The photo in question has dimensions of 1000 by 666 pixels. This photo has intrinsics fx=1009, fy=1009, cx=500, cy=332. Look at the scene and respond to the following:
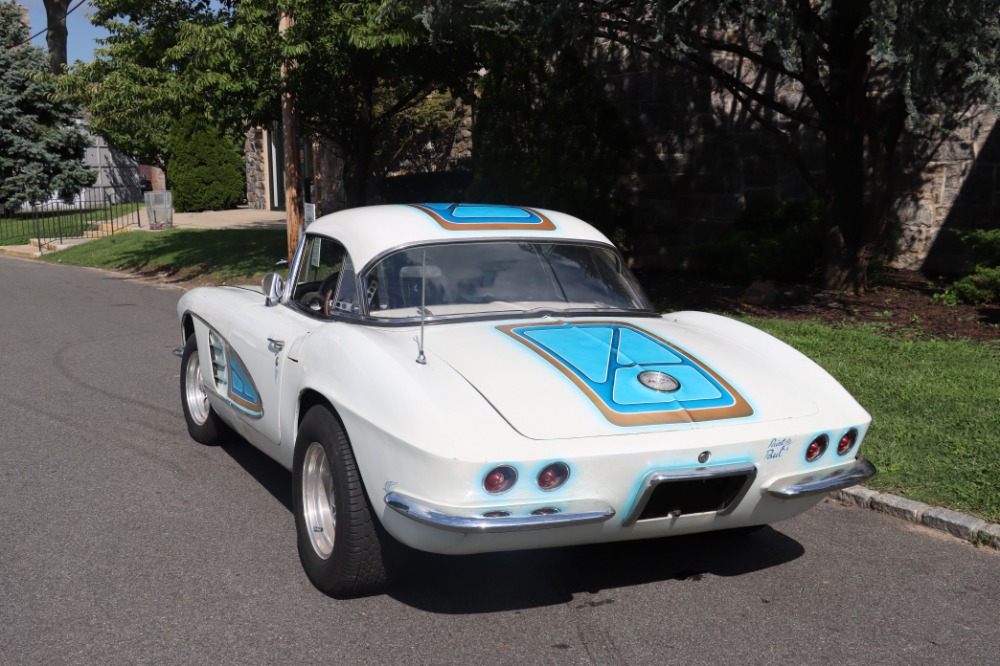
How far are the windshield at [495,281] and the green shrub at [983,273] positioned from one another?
6.47 metres

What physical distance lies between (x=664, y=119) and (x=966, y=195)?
14.6 ft

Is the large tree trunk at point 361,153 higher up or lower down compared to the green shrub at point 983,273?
higher up

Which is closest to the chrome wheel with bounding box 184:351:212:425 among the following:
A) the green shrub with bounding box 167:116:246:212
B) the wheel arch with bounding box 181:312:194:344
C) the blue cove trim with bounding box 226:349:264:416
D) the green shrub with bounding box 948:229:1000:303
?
the wheel arch with bounding box 181:312:194:344

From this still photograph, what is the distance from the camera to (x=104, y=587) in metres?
4.18

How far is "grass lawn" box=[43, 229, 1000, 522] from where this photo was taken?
5.41m

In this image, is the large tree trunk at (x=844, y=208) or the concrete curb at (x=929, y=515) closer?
the concrete curb at (x=929, y=515)

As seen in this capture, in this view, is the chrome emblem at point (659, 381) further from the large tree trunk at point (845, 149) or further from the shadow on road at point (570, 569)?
the large tree trunk at point (845, 149)

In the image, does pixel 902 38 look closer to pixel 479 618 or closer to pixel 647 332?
pixel 647 332

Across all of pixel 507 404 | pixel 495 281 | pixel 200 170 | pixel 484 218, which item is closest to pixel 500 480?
pixel 507 404

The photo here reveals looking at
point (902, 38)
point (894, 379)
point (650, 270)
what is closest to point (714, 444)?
point (894, 379)

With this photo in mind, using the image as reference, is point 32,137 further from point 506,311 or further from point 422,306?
point 422,306

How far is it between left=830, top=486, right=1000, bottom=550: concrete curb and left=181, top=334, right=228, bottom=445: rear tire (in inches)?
145

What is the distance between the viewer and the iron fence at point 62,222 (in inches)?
993

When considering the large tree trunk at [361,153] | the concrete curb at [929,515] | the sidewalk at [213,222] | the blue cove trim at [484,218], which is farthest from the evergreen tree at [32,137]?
the concrete curb at [929,515]
